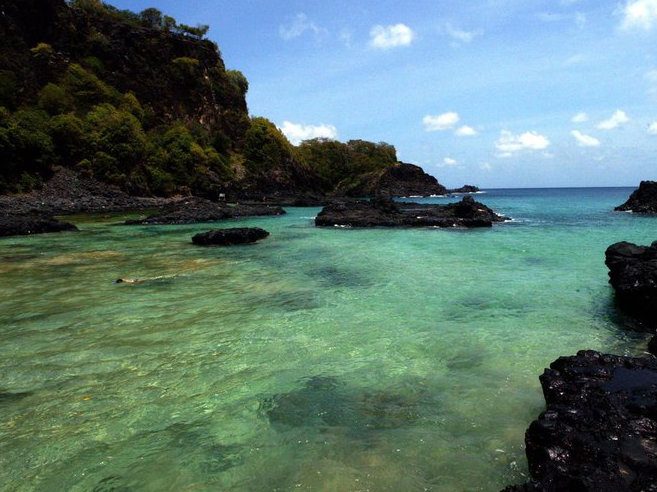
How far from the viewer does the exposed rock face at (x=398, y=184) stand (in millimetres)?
113250

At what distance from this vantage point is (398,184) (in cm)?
11675

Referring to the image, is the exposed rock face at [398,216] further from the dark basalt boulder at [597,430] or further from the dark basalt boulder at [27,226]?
the dark basalt boulder at [597,430]

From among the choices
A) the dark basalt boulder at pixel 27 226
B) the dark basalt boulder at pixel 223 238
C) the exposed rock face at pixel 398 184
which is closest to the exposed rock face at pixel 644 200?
the dark basalt boulder at pixel 223 238

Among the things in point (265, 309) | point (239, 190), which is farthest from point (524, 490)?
point (239, 190)

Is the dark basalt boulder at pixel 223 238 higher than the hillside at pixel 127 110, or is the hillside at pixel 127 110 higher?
the hillside at pixel 127 110

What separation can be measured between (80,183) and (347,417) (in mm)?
56413

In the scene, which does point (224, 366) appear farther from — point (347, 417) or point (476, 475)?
point (476, 475)

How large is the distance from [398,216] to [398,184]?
8601 cm

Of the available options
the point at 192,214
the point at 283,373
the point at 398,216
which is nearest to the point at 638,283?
the point at 283,373

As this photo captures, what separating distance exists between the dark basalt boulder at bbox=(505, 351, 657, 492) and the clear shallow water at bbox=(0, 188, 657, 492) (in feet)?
1.45

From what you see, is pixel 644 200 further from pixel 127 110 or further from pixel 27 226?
pixel 127 110

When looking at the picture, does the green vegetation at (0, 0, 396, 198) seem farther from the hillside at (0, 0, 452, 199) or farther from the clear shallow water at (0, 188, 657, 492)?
the clear shallow water at (0, 188, 657, 492)

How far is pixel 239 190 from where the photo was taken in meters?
68.4

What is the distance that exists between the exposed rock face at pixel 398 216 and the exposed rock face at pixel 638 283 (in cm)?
1958
